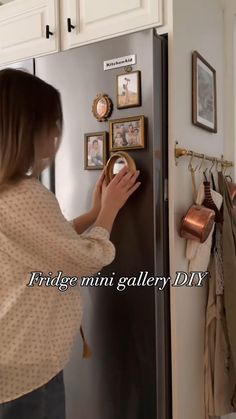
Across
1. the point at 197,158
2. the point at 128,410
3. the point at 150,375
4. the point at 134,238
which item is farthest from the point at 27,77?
the point at 128,410

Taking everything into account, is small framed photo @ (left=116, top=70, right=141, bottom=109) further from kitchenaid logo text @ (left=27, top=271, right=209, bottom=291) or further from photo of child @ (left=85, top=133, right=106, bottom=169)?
kitchenaid logo text @ (left=27, top=271, right=209, bottom=291)

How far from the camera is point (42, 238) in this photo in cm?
83

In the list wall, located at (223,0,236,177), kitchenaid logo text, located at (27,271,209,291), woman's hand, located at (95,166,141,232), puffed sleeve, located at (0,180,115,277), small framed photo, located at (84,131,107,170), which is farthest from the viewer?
wall, located at (223,0,236,177)

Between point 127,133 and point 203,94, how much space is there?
→ 1.25 ft

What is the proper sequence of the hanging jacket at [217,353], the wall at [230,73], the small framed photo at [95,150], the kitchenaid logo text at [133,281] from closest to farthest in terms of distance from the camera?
the kitchenaid logo text at [133,281] < the small framed photo at [95,150] < the hanging jacket at [217,353] < the wall at [230,73]

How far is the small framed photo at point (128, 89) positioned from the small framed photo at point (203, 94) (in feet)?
0.80

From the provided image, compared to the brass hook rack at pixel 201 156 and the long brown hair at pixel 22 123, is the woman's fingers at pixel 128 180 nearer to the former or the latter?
the brass hook rack at pixel 201 156

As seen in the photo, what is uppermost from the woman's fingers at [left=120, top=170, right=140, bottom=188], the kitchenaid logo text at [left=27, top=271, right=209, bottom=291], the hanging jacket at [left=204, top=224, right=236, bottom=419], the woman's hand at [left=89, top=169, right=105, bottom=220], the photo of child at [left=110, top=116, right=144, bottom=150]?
the photo of child at [left=110, top=116, right=144, bottom=150]

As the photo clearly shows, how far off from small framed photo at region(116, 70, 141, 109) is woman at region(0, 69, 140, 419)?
11.3 inches

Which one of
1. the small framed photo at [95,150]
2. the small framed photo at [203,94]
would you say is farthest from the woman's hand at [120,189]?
the small framed photo at [203,94]

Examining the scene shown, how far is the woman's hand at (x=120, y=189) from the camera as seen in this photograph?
3.52 ft

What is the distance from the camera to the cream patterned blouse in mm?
819

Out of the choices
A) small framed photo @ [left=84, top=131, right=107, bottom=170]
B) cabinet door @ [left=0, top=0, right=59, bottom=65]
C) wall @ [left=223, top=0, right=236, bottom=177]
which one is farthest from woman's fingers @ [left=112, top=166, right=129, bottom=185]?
wall @ [left=223, top=0, right=236, bottom=177]

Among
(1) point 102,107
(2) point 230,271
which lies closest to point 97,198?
(1) point 102,107
